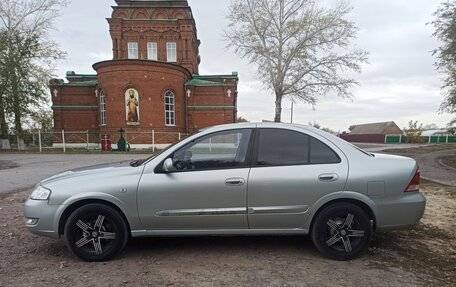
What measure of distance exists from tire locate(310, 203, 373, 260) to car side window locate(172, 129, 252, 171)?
4.11 feet

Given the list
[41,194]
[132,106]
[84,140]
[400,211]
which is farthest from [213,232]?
[84,140]

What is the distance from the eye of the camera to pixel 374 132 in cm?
6900

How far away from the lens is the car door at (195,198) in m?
3.77

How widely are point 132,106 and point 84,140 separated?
6487mm

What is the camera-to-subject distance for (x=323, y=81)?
2983 cm

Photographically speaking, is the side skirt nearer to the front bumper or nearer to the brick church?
the front bumper

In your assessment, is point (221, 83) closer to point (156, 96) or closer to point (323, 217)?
point (156, 96)

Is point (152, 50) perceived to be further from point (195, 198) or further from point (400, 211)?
point (400, 211)

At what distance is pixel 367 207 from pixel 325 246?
2.40ft

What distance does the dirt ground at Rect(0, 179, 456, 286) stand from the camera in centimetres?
330

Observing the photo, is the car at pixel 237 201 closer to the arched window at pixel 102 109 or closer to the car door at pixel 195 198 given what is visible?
the car door at pixel 195 198

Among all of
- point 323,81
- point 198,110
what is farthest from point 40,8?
point 323,81

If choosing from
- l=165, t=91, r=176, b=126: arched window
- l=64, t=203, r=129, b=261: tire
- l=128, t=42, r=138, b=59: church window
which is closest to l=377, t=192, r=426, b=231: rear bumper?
l=64, t=203, r=129, b=261: tire

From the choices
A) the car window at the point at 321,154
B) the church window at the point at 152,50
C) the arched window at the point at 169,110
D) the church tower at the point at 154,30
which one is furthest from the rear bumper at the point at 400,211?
the church window at the point at 152,50
